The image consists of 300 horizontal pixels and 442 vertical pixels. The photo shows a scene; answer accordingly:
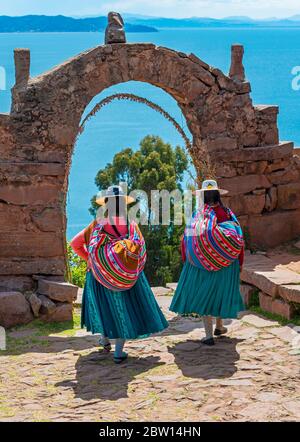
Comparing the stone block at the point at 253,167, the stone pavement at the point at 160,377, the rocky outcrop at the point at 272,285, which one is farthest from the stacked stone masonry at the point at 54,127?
the rocky outcrop at the point at 272,285

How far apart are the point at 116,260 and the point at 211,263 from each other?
3.32 ft

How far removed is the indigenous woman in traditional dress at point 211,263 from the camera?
8992 mm

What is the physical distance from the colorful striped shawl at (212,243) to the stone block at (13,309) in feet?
7.10

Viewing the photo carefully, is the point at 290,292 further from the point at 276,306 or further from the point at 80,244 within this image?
the point at 80,244

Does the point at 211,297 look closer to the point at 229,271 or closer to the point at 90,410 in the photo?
the point at 229,271

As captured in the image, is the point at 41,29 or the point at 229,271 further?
the point at 41,29

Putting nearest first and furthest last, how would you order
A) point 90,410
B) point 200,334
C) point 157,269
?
Result: 1. point 90,410
2. point 200,334
3. point 157,269

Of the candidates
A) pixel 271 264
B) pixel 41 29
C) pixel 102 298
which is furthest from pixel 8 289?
pixel 41 29

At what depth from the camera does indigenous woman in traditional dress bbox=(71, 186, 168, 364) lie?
855cm

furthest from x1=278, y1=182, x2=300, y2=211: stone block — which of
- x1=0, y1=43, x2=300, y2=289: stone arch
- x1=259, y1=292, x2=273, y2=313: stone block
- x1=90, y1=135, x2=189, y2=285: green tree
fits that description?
x1=90, y1=135, x2=189, y2=285: green tree

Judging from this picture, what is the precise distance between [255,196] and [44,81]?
124 inches

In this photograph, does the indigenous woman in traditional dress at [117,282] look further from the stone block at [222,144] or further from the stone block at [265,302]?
the stone block at [222,144]

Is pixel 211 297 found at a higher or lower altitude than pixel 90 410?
higher

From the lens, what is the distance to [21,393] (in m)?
8.09
